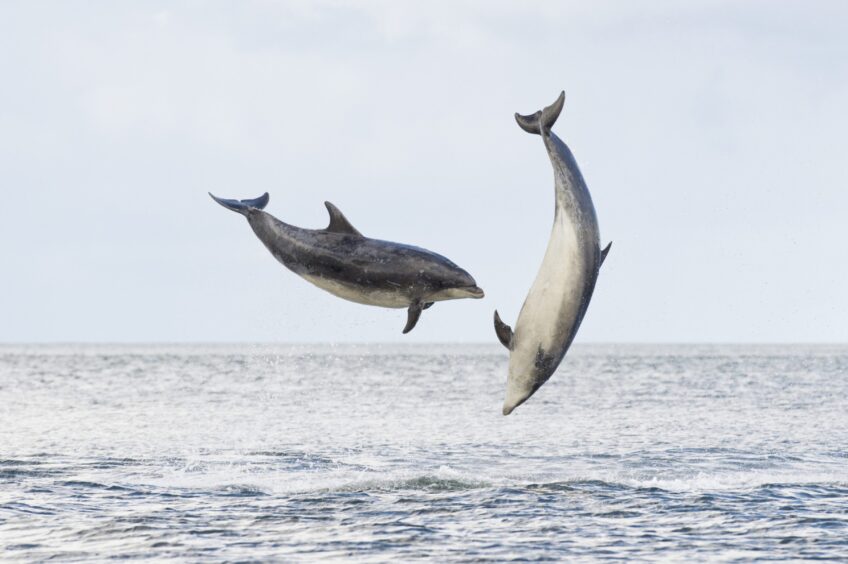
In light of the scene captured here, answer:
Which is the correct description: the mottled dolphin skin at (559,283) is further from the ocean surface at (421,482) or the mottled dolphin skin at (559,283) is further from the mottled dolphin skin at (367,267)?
the ocean surface at (421,482)

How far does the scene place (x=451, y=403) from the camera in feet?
239

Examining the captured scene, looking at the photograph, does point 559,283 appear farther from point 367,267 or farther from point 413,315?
point 367,267

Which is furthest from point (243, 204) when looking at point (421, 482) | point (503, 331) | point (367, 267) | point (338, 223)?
point (421, 482)

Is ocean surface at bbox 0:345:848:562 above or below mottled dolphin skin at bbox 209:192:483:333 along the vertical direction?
below

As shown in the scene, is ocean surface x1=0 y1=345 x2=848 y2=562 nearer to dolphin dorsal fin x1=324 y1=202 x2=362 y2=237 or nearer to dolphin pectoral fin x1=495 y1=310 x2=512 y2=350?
dolphin pectoral fin x1=495 y1=310 x2=512 y2=350

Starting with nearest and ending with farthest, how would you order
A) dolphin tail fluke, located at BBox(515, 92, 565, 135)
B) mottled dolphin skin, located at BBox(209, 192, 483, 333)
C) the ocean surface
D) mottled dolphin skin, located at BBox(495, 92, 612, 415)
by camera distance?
mottled dolphin skin, located at BBox(209, 192, 483, 333)
mottled dolphin skin, located at BBox(495, 92, 612, 415)
dolphin tail fluke, located at BBox(515, 92, 565, 135)
the ocean surface

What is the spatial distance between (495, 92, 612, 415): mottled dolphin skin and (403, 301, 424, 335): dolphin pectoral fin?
2.82ft

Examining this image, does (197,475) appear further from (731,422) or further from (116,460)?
(731,422)

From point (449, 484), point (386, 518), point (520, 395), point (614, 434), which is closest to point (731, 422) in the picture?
point (614, 434)

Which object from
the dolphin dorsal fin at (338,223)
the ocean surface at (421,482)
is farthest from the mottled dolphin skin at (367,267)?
the ocean surface at (421,482)

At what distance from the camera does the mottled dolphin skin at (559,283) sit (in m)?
13.6

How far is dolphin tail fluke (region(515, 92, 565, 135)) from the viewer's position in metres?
14.4

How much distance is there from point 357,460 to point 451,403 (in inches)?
1341

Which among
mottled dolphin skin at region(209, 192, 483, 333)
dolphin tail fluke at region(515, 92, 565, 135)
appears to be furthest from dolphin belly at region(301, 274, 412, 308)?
dolphin tail fluke at region(515, 92, 565, 135)
